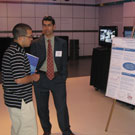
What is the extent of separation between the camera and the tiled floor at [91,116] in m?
3.51

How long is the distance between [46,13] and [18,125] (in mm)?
8038

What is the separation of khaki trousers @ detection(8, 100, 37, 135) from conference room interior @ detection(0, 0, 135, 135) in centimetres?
108

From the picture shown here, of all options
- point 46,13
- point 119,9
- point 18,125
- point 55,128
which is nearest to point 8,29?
point 46,13

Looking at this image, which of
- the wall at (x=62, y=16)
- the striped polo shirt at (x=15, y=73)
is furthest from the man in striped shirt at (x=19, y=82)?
the wall at (x=62, y=16)

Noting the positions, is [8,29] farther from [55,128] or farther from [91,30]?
[55,128]

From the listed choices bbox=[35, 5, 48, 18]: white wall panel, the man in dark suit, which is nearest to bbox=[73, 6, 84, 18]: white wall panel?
bbox=[35, 5, 48, 18]: white wall panel

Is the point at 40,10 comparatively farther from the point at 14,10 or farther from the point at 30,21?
the point at 14,10

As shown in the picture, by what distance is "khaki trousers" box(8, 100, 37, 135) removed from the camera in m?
2.27

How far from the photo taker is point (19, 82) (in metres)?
2.12

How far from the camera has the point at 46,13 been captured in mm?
9828

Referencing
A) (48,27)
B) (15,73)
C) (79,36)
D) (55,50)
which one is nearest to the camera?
(15,73)

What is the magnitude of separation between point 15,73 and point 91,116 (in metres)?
2.31

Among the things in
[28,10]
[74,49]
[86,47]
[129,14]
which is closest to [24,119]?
[129,14]

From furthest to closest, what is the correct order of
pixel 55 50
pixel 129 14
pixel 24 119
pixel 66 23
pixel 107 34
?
pixel 66 23 → pixel 129 14 → pixel 107 34 → pixel 55 50 → pixel 24 119
